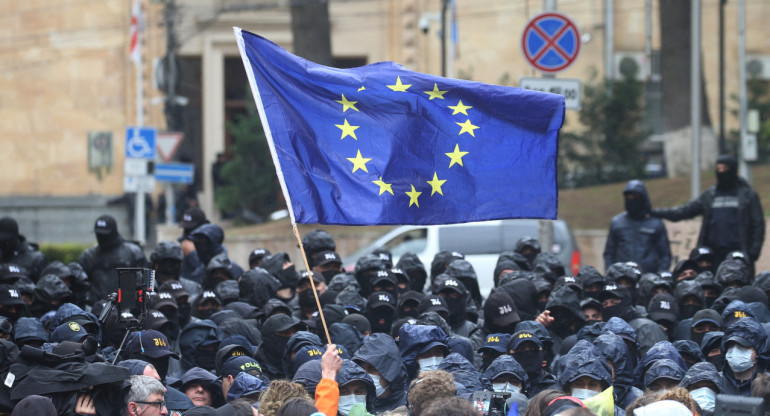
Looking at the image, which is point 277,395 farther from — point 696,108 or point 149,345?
point 696,108

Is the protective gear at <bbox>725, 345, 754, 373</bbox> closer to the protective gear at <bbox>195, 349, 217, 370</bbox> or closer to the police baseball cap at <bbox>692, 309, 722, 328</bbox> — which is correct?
the police baseball cap at <bbox>692, 309, 722, 328</bbox>

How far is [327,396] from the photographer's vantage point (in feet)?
20.0

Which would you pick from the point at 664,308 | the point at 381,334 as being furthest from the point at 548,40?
the point at 381,334

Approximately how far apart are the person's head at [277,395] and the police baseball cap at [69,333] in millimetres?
1709

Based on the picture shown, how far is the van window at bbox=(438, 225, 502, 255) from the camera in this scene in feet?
53.2

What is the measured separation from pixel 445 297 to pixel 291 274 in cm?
178

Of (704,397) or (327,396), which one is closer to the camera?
(327,396)

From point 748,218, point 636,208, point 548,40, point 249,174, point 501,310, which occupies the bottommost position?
point 501,310

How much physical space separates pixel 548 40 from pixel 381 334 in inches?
186

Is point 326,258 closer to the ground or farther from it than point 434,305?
farther from it

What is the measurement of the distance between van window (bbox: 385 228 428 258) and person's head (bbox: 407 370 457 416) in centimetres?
1041

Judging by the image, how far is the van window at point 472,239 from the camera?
16.2 meters

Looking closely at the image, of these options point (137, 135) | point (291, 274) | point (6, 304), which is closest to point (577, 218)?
point (137, 135)

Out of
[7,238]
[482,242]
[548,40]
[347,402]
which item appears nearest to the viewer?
[347,402]
